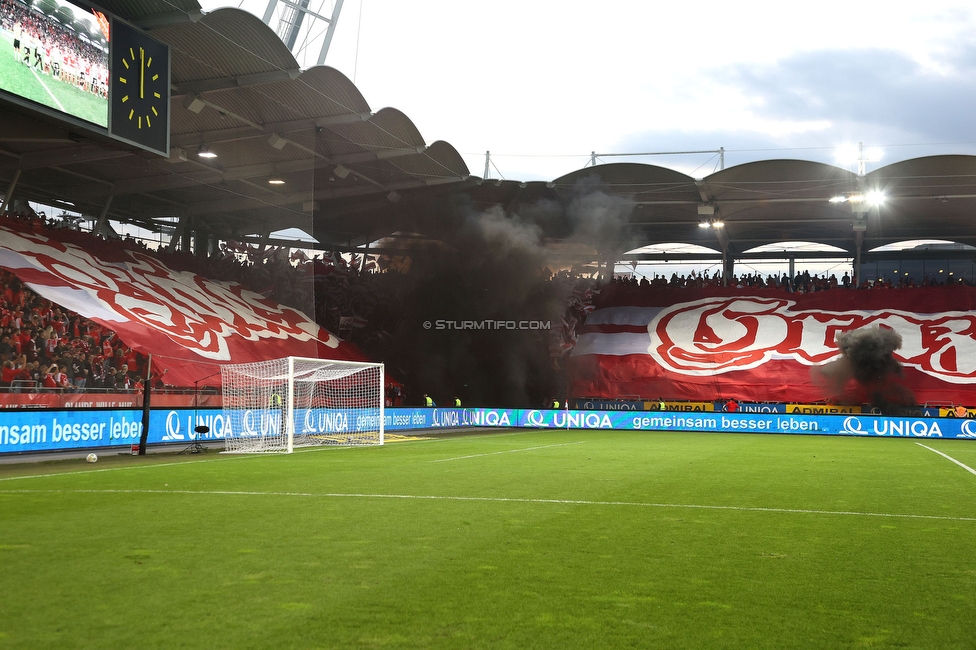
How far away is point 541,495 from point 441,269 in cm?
2808

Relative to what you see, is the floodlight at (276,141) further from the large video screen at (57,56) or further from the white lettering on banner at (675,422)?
the white lettering on banner at (675,422)

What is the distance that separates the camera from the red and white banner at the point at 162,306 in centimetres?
2550

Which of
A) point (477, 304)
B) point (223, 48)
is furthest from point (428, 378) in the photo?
point (223, 48)

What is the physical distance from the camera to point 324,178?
116 ft

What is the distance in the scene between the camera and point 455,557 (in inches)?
281

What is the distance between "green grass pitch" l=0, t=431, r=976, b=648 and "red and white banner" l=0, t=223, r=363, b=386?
39.4 feet

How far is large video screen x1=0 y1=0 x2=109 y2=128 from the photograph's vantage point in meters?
16.7

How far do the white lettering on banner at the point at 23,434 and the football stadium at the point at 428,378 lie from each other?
0.06 meters

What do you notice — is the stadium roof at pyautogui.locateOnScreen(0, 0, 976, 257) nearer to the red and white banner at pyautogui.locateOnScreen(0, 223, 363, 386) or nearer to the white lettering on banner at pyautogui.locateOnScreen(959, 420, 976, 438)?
the red and white banner at pyautogui.locateOnScreen(0, 223, 363, 386)

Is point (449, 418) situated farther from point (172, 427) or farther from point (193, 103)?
point (193, 103)

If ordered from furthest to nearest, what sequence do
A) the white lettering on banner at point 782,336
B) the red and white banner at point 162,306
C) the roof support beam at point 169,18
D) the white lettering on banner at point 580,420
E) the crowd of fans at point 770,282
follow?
the crowd of fans at point 770,282 → the white lettering on banner at point 782,336 → the white lettering on banner at point 580,420 → the red and white banner at point 162,306 → the roof support beam at point 169,18

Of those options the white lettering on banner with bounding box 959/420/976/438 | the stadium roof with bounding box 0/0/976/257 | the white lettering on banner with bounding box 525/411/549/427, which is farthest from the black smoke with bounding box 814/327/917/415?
the white lettering on banner with bounding box 525/411/549/427

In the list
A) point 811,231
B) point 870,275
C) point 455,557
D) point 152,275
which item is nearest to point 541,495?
point 455,557

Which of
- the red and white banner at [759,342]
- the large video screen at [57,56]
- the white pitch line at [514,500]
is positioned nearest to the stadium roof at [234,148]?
the large video screen at [57,56]
